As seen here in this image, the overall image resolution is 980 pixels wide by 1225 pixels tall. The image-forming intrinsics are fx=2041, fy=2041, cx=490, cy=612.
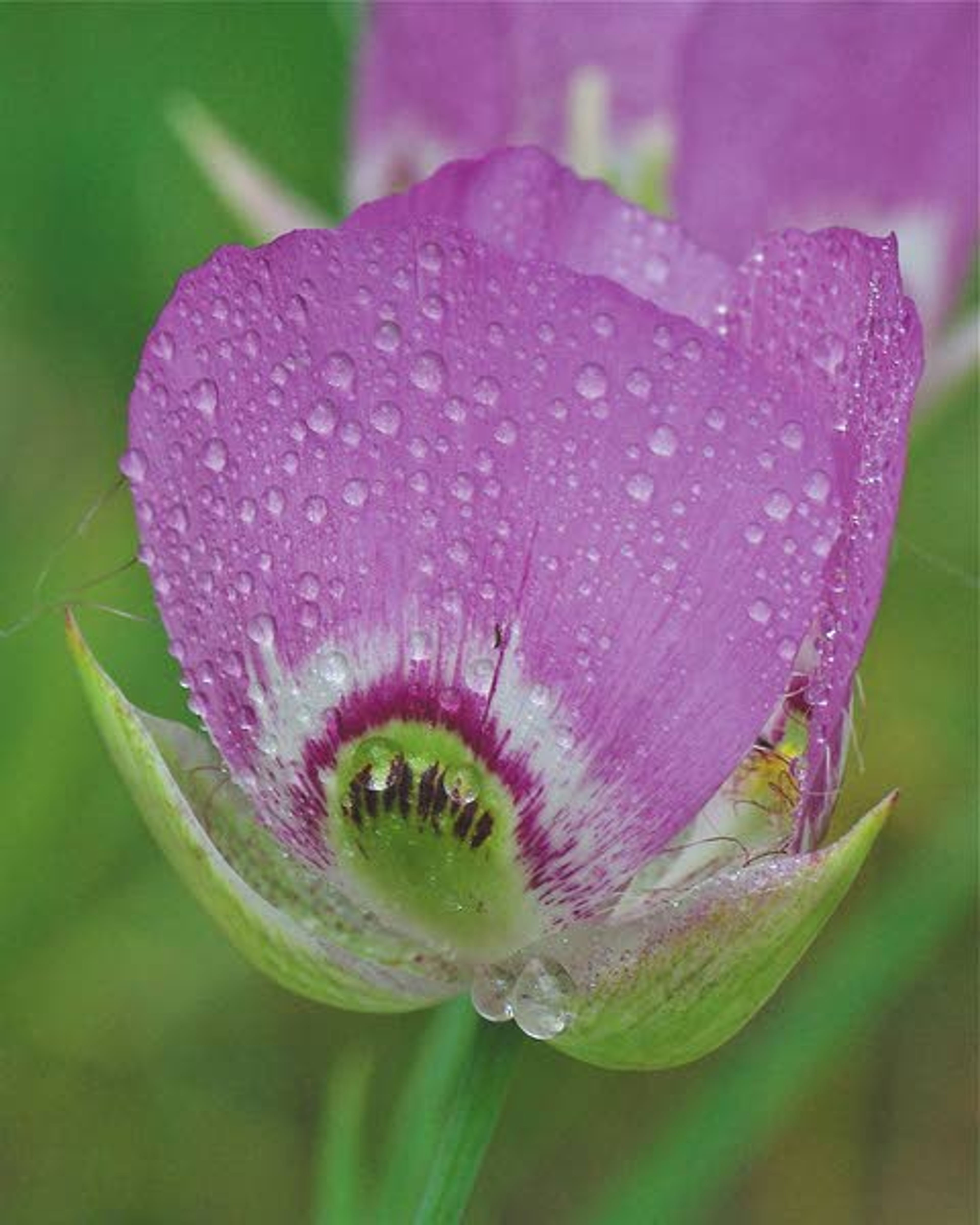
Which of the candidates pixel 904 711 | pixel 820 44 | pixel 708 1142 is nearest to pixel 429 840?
pixel 708 1142

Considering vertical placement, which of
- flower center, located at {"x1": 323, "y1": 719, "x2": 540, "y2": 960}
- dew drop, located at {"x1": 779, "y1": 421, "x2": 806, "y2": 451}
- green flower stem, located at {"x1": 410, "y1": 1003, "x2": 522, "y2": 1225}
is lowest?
green flower stem, located at {"x1": 410, "y1": 1003, "x2": 522, "y2": 1225}

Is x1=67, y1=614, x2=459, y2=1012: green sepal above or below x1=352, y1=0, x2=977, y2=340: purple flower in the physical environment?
below

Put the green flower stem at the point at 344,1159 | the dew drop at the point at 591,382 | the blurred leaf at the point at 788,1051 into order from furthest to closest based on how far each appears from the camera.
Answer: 1. the blurred leaf at the point at 788,1051
2. the green flower stem at the point at 344,1159
3. the dew drop at the point at 591,382

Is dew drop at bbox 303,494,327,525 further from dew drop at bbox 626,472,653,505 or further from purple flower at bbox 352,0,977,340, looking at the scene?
purple flower at bbox 352,0,977,340

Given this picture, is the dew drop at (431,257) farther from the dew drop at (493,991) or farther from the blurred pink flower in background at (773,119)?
the blurred pink flower in background at (773,119)

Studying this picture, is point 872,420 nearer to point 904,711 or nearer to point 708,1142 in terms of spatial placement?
point 708,1142

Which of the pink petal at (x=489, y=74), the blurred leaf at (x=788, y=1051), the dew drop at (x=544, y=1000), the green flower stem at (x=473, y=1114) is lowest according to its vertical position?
the green flower stem at (x=473, y=1114)

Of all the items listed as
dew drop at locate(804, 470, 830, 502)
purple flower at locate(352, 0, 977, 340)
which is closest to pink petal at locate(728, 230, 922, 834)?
dew drop at locate(804, 470, 830, 502)

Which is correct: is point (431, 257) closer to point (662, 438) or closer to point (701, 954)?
point (662, 438)

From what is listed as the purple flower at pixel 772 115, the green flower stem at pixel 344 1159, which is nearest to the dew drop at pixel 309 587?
the green flower stem at pixel 344 1159
